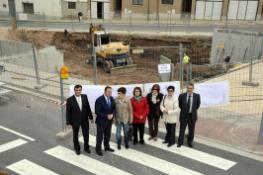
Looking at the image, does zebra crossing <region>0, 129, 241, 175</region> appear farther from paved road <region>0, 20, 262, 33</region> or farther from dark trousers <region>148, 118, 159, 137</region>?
paved road <region>0, 20, 262, 33</region>

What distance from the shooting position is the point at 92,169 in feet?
25.8

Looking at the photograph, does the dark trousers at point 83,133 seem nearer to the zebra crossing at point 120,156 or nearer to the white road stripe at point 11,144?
the zebra crossing at point 120,156

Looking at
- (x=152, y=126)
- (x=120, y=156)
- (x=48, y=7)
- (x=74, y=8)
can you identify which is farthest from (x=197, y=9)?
(x=120, y=156)

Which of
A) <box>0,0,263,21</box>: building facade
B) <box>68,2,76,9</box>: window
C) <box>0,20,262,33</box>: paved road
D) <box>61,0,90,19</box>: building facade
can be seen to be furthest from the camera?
<box>68,2,76,9</box>: window

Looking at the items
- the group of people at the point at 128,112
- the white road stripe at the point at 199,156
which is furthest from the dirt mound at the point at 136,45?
the group of people at the point at 128,112

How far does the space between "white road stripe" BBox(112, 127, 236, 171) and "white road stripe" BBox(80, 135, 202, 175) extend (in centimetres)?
62

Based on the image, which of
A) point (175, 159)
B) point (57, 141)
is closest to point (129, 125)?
point (175, 159)

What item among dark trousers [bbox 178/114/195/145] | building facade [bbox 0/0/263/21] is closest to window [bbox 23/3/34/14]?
building facade [bbox 0/0/263/21]

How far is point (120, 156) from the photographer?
27.9 feet

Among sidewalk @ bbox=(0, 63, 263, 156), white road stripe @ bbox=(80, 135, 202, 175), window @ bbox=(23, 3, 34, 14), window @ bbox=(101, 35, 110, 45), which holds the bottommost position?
white road stripe @ bbox=(80, 135, 202, 175)

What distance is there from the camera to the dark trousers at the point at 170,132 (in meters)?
8.82

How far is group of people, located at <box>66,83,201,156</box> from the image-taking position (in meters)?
8.07

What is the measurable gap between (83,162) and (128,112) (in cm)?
173

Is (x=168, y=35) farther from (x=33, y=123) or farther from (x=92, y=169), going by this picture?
(x=92, y=169)
